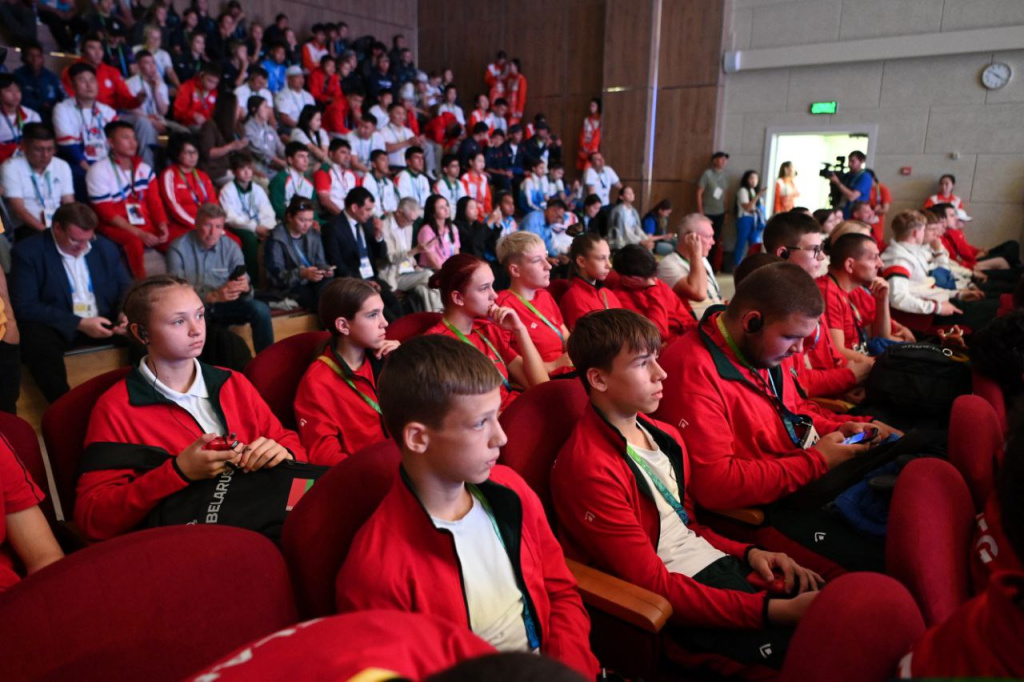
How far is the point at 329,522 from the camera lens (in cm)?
132

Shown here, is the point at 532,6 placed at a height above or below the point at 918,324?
above

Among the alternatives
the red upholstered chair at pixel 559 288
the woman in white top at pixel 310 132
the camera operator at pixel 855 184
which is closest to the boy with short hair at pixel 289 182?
the woman in white top at pixel 310 132

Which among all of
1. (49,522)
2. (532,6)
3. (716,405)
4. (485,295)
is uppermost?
(532,6)

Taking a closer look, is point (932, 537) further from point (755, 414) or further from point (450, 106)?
point (450, 106)

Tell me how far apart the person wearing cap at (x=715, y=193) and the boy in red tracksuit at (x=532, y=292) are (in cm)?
697

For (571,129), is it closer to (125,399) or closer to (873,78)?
(873,78)

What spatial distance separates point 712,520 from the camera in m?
1.94

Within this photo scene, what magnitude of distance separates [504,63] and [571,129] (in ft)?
5.83

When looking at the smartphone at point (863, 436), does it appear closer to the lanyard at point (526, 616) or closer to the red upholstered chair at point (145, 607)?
the lanyard at point (526, 616)

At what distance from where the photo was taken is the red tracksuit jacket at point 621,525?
1514mm

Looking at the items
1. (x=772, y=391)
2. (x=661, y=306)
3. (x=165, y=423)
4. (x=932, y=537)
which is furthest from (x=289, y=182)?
(x=932, y=537)

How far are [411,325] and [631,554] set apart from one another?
1637 mm

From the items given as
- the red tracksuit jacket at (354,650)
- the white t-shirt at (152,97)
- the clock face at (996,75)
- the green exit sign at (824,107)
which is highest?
the clock face at (996,75)

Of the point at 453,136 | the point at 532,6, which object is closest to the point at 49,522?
the point at 453,136
